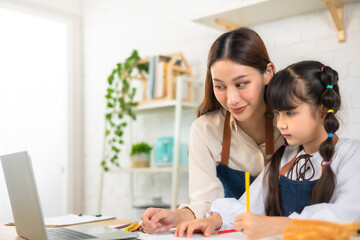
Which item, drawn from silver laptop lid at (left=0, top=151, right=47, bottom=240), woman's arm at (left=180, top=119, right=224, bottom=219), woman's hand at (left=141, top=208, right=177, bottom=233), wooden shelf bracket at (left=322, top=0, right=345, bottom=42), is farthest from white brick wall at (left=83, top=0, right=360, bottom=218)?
silver laptop lid at (left=0, top=151, right=47, bottom=240)

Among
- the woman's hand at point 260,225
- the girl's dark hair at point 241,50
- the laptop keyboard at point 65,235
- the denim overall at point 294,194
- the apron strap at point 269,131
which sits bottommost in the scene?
the laptop keyboard at point 65,235

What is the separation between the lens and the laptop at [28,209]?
1.02 metres

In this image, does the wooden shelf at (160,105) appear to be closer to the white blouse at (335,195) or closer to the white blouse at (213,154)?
the white blouse at (213,154)

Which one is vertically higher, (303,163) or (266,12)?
(266,12)

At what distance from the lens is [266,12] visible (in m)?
2.32

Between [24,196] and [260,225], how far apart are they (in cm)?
60

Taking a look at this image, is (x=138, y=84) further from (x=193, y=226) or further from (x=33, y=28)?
(x=193, y=226)

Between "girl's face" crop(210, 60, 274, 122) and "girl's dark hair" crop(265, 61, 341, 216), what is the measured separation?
6 centimetres

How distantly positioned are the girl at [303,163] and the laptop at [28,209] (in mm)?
233

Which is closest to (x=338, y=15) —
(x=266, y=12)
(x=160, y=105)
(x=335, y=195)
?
(x=266, y=12)

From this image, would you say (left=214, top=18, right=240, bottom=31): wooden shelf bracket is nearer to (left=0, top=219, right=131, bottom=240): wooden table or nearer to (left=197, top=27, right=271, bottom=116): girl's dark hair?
(left=197, top=27, right=271, bottom=116): girl's dark hair

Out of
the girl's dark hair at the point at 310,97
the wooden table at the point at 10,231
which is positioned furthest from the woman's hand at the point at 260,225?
the wooden table at the point at 10,231

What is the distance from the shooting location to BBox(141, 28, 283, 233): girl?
1.32m

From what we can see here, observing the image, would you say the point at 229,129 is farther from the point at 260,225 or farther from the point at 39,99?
the point at 39,99
